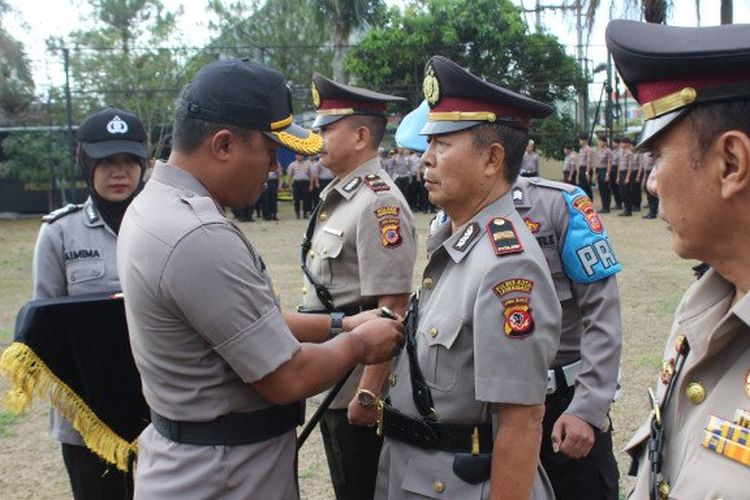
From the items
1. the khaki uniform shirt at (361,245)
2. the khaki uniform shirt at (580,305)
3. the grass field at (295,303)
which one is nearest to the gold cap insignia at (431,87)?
the khaki uniform shirt at (580,305)

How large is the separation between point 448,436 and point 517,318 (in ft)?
1.36

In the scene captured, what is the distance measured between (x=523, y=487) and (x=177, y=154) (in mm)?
1323

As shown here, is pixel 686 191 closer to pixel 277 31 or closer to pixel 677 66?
pixel 677 66

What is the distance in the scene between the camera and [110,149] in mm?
3471

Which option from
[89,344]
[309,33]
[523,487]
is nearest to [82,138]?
[89,344]

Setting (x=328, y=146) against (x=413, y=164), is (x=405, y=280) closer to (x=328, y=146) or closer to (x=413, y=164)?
(x=328, y=146)

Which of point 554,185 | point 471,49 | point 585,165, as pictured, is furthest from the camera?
point 471,49

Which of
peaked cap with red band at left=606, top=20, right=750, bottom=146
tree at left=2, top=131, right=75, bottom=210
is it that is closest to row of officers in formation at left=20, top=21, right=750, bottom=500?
peaked cap with red band at left=606, top=20, right=750, bottom=146

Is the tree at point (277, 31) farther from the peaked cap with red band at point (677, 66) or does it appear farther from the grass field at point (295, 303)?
the peaked cap with red band at point (677, 66)

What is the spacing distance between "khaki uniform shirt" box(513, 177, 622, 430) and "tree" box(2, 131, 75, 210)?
772 inches

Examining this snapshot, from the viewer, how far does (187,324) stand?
2.09m

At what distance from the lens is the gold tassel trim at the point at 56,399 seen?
2.85 m

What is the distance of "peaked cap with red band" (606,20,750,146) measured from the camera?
1.37 m

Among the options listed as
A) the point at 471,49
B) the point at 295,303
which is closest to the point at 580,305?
the point at 295,303
